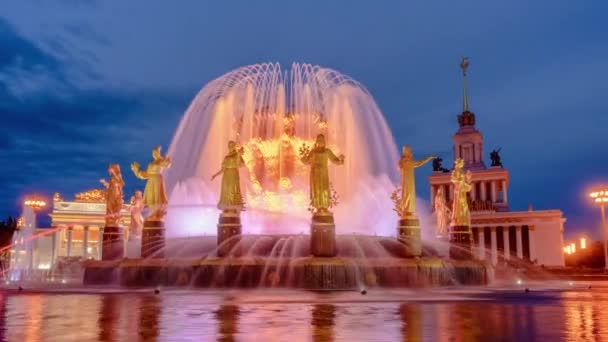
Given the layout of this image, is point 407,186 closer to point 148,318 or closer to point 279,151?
point 279,151

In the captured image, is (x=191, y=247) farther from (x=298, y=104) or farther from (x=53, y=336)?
(x=53, y=336)

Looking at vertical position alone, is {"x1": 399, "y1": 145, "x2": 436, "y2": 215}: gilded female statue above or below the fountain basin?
above

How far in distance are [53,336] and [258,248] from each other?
47.6ft

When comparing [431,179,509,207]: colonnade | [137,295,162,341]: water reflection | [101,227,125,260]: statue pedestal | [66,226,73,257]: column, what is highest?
[431,179,509,207]: colonnade

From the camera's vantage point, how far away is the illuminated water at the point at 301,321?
7609 mm

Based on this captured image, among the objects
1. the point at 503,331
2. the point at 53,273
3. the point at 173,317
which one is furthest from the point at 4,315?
the point at 53,273

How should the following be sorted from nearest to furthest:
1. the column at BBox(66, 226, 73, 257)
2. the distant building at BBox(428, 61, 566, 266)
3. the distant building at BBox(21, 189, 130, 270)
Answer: the column at BBox(66, 226, 73, 257), the distant building at BBox(21, 189, 130, 270), the distant building at BBox(428, 61, 566, 266)

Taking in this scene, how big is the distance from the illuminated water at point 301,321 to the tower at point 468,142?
112 meters

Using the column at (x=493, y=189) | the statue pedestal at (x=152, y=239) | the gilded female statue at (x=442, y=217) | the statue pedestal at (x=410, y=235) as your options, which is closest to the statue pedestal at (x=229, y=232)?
the statue pedestal at (x=152, y=239)

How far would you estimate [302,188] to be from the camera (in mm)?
30297

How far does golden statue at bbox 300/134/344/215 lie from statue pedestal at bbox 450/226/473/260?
681cm

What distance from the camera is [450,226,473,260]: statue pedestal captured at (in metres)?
24.3

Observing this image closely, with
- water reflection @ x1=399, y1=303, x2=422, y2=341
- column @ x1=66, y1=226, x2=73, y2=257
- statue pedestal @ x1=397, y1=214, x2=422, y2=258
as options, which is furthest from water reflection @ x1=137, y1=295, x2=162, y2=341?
column @ x1=66, y1=226, x2=73, y2=257

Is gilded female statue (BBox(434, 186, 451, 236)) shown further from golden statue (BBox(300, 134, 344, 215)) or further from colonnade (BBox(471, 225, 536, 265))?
colonnade (BBox(471, 225, 536, 265))
